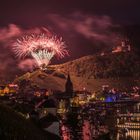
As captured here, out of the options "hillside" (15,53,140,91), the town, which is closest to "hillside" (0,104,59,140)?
the town

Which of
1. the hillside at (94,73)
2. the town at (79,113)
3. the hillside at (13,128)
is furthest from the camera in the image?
the hillside at (94,73)

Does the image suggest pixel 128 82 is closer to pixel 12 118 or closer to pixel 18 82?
pixel 18 82

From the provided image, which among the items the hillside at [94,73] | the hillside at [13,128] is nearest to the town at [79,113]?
the hillside at [13,128]

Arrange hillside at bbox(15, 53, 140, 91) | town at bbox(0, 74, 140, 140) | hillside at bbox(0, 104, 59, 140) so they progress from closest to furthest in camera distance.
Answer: hillside at bbox(0, 104, 59, 140) < town at bbox(0, 74, 140, 140) < hillside at bbox(15, 53, 140, 91)

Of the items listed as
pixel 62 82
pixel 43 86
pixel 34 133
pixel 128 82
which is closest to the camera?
pixel 34 133

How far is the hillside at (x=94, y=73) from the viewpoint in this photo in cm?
10725

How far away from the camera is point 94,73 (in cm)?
12706

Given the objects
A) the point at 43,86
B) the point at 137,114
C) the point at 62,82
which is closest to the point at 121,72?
the point at 62,82

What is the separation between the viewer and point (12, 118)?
853cm

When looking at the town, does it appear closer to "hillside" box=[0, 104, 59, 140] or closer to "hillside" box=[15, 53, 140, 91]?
"hillside" box=[0, 104, 59, 140]

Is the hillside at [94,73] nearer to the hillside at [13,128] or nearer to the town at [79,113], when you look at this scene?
the town at [79,113]

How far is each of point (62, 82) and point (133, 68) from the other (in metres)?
28.5

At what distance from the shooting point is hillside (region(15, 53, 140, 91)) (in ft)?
352

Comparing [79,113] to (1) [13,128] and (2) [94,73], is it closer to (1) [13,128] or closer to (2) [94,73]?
(1) [13,128]
